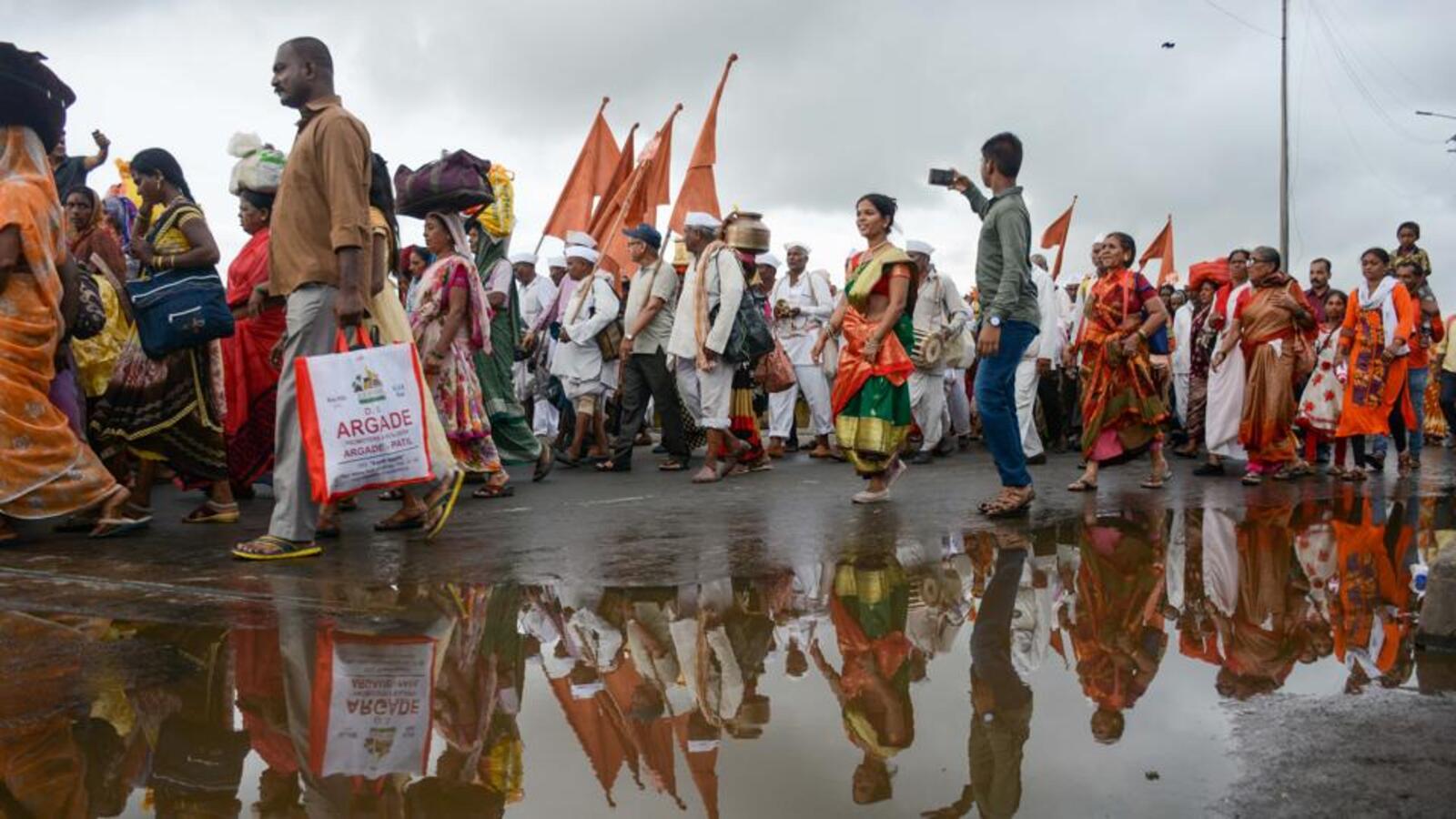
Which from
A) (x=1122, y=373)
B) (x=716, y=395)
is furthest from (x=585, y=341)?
(x=1122, y=373)

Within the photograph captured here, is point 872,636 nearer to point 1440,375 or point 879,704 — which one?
point 879,704

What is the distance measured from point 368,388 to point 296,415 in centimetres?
34

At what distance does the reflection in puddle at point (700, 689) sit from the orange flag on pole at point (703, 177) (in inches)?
282

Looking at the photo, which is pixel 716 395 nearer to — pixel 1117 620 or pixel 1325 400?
pixel 1325 400

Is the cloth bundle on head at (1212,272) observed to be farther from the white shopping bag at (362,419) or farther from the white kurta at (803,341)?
the white shopping bag at (362,419)

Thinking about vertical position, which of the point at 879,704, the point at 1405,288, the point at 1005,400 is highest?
the point at 1405,288

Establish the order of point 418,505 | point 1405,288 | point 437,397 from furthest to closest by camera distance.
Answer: point 1405,288
point 437,397
point 418,505

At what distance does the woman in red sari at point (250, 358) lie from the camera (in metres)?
7.22

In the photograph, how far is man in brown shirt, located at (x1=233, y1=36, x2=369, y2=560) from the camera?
5.32 meters

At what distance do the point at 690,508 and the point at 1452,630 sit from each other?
4368 mm

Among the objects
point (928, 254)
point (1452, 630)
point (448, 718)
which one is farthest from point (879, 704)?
point (928, 254)

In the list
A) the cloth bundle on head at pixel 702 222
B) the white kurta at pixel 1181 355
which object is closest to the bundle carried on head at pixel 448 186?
the cloth bundle on head at pixel 702 222

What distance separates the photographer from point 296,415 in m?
5.38

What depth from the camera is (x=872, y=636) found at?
3.90 m
